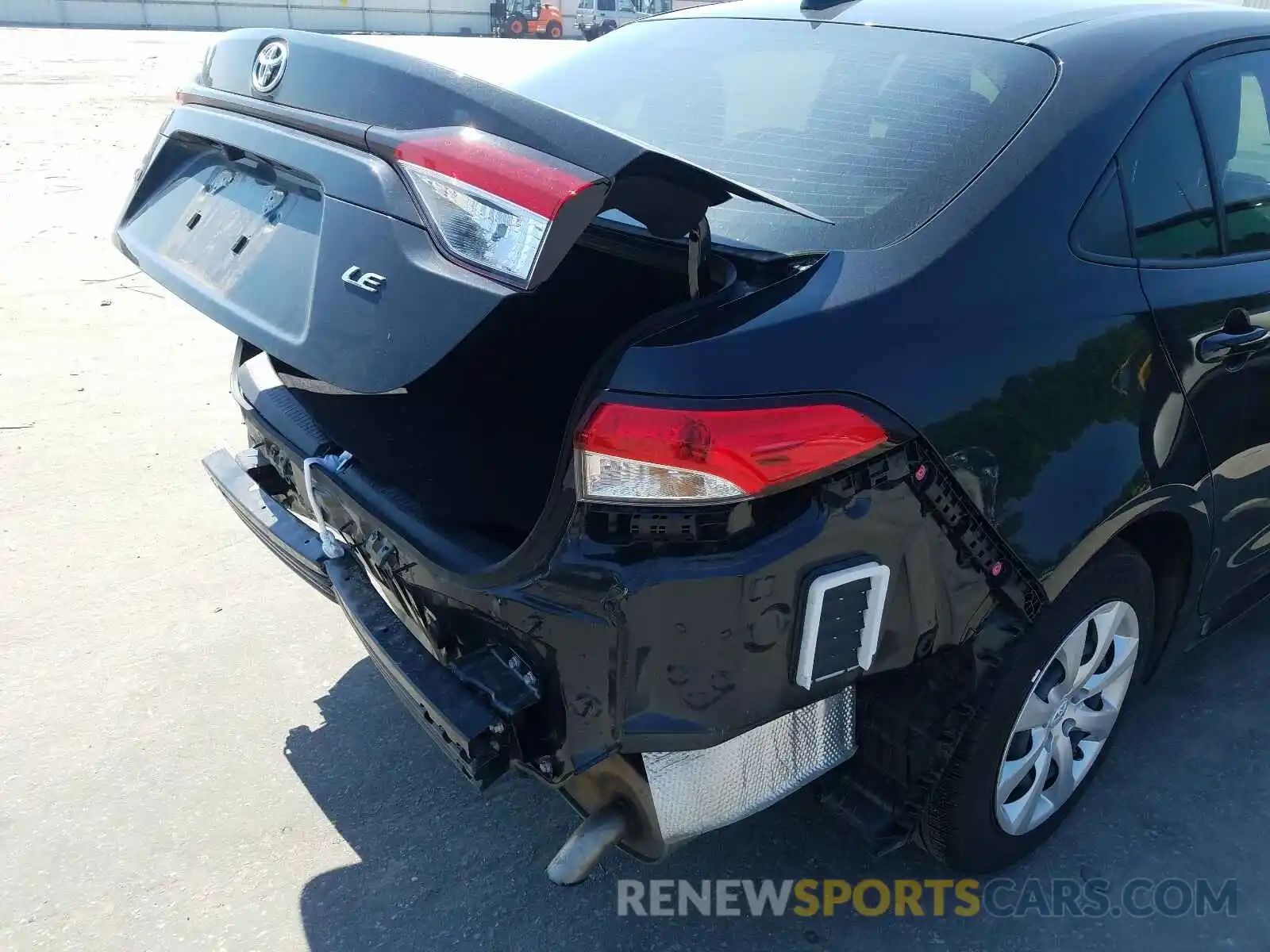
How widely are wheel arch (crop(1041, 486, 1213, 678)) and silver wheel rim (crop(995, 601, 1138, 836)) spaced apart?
146 mm

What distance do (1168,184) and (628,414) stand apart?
1419 mm

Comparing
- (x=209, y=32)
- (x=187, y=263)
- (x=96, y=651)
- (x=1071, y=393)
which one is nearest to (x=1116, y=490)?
(x=1071, y=393)

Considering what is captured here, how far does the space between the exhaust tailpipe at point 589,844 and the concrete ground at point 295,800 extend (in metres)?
0.47

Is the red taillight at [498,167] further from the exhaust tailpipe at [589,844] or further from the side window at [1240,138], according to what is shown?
the side window at [1240,138]

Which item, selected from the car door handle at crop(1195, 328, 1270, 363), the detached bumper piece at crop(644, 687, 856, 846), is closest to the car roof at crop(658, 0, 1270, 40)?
the car door handle at crop(1195, 328, 1270, 363)

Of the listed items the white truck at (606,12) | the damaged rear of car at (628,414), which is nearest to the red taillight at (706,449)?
the damaged rear of car at (628,414)

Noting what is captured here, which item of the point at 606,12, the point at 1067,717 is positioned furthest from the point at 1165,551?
the point at 606,12

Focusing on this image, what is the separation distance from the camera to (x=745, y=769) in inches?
74.1

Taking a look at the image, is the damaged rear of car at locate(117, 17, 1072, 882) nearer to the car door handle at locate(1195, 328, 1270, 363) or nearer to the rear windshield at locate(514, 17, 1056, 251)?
the rear windshield at locate(514, 17, 1056, 251)

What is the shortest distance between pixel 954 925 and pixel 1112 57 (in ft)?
6.26

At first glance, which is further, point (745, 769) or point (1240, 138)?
point (1240, 138)

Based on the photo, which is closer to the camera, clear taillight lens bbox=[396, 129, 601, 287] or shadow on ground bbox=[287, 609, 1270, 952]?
clear taillight lens bbox=[396, 129, 601, 287]

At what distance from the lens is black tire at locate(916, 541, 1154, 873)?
80.1 inches

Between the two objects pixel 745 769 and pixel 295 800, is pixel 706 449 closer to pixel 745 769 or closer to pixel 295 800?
pixel 745 769
